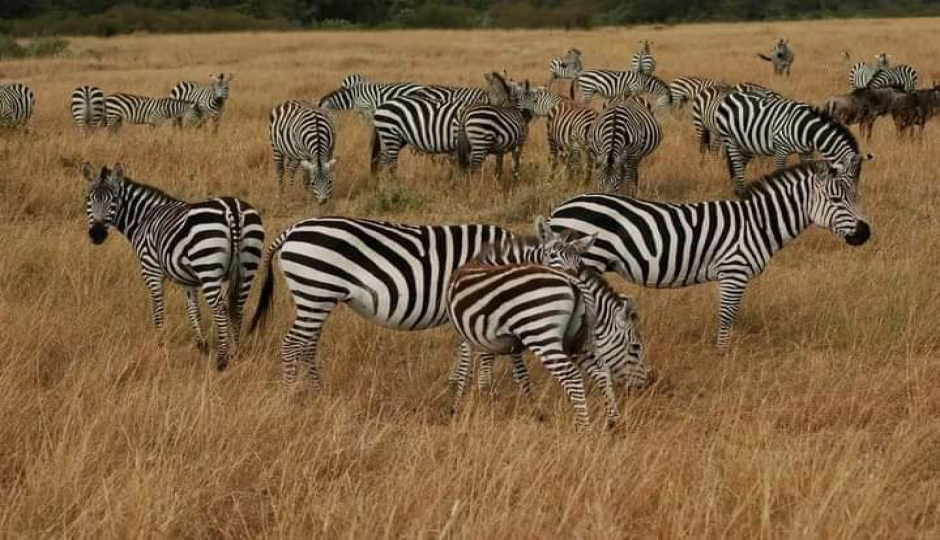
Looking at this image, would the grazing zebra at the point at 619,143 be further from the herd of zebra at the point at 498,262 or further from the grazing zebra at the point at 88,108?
the grazing zebra at the point at 88,108

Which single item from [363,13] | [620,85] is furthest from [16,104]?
[363,13]

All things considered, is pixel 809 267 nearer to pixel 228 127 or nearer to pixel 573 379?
pixel 573 379

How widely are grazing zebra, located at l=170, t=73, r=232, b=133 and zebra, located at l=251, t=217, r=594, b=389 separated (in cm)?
1136

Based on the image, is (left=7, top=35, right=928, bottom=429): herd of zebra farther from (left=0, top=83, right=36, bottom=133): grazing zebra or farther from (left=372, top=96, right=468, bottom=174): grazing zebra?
(left=0, top=83, right=36, bottom=133): grazing zebra

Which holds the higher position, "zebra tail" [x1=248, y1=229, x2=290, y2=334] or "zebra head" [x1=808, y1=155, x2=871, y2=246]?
"zebra head" [x1=808, y1=155, x2=871, y2=246]

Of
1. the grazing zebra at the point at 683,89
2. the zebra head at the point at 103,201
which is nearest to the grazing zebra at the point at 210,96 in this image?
the grazing zebra at the point at 683,89

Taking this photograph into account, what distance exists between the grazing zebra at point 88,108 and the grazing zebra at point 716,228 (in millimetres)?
12047

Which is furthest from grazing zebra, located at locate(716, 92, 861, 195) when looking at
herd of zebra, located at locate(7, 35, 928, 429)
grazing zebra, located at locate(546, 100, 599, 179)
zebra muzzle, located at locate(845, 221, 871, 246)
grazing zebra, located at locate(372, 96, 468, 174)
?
zebra muzzle, located at locate(845, 221, 871, 246)

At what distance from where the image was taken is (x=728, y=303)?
6.66 meters

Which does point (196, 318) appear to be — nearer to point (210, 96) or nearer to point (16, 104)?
point (16, 104)

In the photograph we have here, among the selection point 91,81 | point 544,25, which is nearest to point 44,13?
point 544,25

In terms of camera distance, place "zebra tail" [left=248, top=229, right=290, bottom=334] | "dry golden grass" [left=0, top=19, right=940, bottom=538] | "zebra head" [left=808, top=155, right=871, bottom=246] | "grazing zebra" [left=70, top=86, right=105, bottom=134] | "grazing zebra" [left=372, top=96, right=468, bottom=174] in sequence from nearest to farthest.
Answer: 1. "dry golden grass" [left=0, top=19, right=940, bottom=538]
2. "zebra tail" [left=248, top=229, right=290, bottom=334]
3. "zebra head" [left=808, top=155, right=871, bottom=246]
4. "grazing zebra" [left=372, top=96, right=468, bottom=174]
5. "grazing zebra" [left=70, top=86, right=105, bottom=134]

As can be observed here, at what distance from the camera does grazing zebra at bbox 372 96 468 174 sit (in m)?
12.5

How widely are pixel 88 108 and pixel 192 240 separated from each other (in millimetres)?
11492
